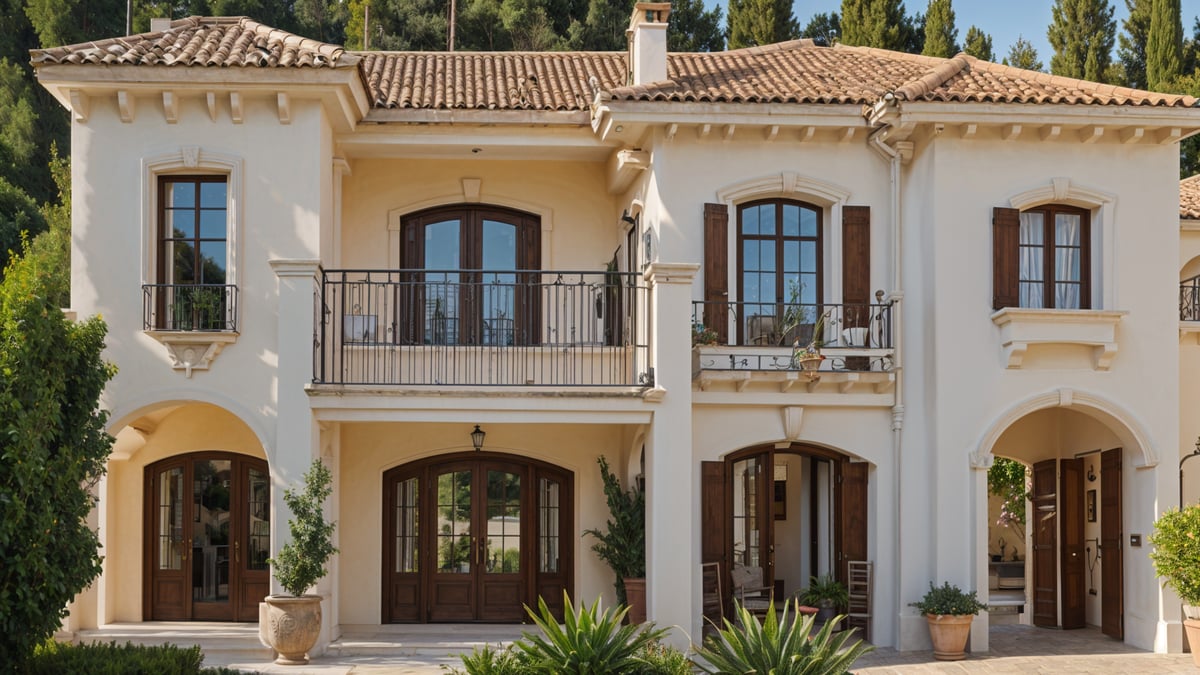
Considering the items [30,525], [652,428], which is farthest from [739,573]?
[30,525]

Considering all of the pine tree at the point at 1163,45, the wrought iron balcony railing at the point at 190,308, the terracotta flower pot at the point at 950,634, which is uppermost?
the pine tree at the point at 1163,45

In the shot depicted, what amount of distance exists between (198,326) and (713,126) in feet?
22.2

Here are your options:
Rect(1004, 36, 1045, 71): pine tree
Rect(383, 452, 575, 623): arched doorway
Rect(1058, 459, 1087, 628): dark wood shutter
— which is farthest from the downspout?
Rect(1004, 36, 1045, 71): pine tree

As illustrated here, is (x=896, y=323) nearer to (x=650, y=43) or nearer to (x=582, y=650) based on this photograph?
(x=650, y=43)

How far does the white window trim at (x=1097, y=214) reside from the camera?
1677 centimetres

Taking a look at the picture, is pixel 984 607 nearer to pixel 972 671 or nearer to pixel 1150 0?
pixel 972 671

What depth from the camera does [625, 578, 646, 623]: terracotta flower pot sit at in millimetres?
16250

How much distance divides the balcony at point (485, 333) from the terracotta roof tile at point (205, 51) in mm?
2746

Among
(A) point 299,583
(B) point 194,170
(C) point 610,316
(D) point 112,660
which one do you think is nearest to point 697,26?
(C) point 610,316

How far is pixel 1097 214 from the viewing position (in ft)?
55.8

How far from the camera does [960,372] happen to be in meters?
16.5

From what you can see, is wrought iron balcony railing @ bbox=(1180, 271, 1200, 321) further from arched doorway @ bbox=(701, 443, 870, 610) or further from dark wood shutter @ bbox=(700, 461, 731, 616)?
dark wood shutter @ bbox=(700, 461, 731, 616)

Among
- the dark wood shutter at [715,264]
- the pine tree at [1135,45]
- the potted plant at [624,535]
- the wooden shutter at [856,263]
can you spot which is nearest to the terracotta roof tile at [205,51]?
the dark wood shutter at [715,264]

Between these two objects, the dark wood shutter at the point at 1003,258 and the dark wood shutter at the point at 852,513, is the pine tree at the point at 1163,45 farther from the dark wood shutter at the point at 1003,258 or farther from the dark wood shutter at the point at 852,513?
the dark wood shutter at the point at 852,513
